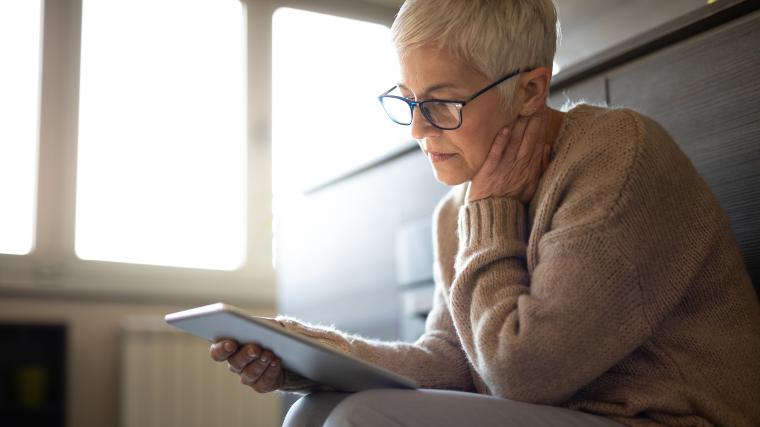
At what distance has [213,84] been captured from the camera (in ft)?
11.0

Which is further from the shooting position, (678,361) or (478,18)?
(478,18)

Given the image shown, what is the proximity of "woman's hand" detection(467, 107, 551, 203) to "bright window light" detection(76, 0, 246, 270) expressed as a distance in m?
2.27

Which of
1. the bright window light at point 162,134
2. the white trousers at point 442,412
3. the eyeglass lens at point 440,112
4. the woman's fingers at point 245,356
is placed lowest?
the white trousers at point 442,412

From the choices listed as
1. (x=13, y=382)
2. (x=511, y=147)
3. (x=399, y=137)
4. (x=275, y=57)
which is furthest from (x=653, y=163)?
(x=275, y=57)

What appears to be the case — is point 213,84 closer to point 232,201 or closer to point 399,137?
point 232,201

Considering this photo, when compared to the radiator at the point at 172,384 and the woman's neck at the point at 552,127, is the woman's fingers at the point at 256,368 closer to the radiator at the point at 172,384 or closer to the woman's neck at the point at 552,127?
the woman's neck at the point at 552,127

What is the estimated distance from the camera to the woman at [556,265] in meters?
0.82

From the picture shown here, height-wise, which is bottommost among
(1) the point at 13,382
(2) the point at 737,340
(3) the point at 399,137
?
(1) the point at 13,382

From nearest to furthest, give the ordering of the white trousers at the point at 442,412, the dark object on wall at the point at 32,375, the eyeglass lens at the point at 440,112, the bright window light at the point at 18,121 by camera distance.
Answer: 1. the white trousers at the point at 442,412
2. the eyeglass lens at the point at 440,112
3. the dark object on wall at the point at 32,375
4. the bright window light at the point at 18,121

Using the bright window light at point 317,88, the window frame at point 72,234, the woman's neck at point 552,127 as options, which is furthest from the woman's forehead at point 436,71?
the bright window light at point 317,88

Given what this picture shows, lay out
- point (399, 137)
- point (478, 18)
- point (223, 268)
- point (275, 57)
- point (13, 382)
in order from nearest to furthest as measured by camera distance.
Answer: point (478, 18) → point (399, 137) → point (13, 382) → point (223, 268) → point (275, 57)

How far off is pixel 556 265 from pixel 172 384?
228 cm

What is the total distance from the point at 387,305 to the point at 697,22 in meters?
0.80

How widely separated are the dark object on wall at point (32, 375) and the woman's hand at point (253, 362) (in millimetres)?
1844
